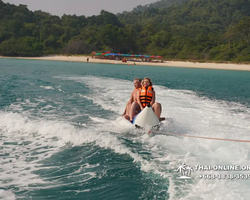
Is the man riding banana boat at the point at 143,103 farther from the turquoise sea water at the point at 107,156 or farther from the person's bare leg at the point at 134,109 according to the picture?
the turquoise sea water at the point at 107,156

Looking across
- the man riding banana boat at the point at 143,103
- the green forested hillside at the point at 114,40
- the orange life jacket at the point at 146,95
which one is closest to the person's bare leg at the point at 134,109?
the man riding banana boat at the point at 143,103

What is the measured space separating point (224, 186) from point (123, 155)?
176 cm

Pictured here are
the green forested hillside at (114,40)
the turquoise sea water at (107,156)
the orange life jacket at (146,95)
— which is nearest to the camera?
the turquoise sea water at (107,156)

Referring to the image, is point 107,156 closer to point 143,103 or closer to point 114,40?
point 143,103

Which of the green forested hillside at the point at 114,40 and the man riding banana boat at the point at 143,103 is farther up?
the green forested hillside at the point at 114,40


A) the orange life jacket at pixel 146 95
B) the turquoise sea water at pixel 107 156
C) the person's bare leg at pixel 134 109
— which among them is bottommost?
the turquoise sea water at pixel 107 156

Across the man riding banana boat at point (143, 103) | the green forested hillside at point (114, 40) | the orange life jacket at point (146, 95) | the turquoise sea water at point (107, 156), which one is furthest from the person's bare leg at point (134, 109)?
the green forested hillside at point (114, 40)

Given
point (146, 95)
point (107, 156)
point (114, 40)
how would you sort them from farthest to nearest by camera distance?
point (114, 40), point (146, 95), point (107, 156)

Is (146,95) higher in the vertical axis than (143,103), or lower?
higher

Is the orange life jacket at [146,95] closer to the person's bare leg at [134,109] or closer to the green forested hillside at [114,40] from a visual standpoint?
the person's bare leg at [134,109]

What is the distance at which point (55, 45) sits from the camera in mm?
66250

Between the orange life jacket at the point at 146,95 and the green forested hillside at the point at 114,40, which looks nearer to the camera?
the orange life jacket at the point at 146,95

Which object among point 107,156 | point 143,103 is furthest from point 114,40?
point 107,156

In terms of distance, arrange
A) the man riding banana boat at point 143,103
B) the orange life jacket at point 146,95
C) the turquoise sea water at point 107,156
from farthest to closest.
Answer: the orange life jacket at point 146,95, the man riding banana boat at point 143,103, the turquoise sea water at point 107,156
